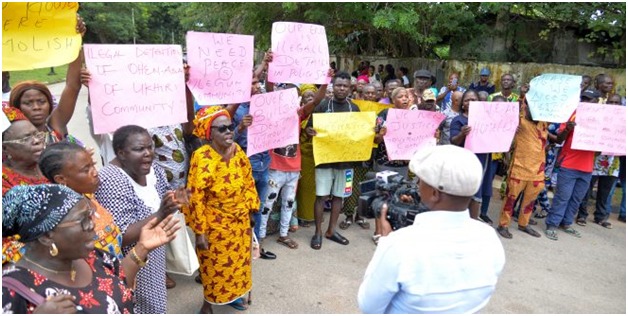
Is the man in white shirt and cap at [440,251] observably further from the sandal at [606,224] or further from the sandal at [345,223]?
the sandal at [606,224]

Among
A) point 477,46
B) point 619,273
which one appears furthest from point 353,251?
point 477,46

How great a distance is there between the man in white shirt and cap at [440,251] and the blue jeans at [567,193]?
13.4 feet

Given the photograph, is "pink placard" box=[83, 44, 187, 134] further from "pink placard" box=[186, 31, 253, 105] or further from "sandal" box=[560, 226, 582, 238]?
"sandal" box=[560, 226, 582, 238]

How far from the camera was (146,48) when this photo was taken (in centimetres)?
310

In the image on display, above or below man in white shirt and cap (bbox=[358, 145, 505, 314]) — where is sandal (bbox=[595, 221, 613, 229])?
below

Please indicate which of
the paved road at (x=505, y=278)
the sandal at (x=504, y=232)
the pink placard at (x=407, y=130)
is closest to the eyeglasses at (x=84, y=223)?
the paved road at (x=505, y=278)

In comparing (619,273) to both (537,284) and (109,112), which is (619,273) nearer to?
(537,284)

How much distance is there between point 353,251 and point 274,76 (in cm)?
193

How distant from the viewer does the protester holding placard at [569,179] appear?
5012mm

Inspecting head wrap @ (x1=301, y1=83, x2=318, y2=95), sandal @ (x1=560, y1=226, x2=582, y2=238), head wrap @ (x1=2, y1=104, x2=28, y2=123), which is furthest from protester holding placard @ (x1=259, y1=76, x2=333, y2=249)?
sandal @ (x1=560, y1=226, x2=582, y2=238)

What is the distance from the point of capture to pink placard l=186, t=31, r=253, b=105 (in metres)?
3.35

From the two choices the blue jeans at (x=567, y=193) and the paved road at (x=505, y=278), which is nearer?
the paved road at (x=505, y=278)

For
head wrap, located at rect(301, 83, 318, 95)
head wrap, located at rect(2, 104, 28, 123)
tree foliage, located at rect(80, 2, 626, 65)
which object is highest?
tree foliage, located at rect(80, 2, 626, 65)

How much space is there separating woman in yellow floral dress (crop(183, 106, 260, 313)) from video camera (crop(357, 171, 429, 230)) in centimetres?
111
